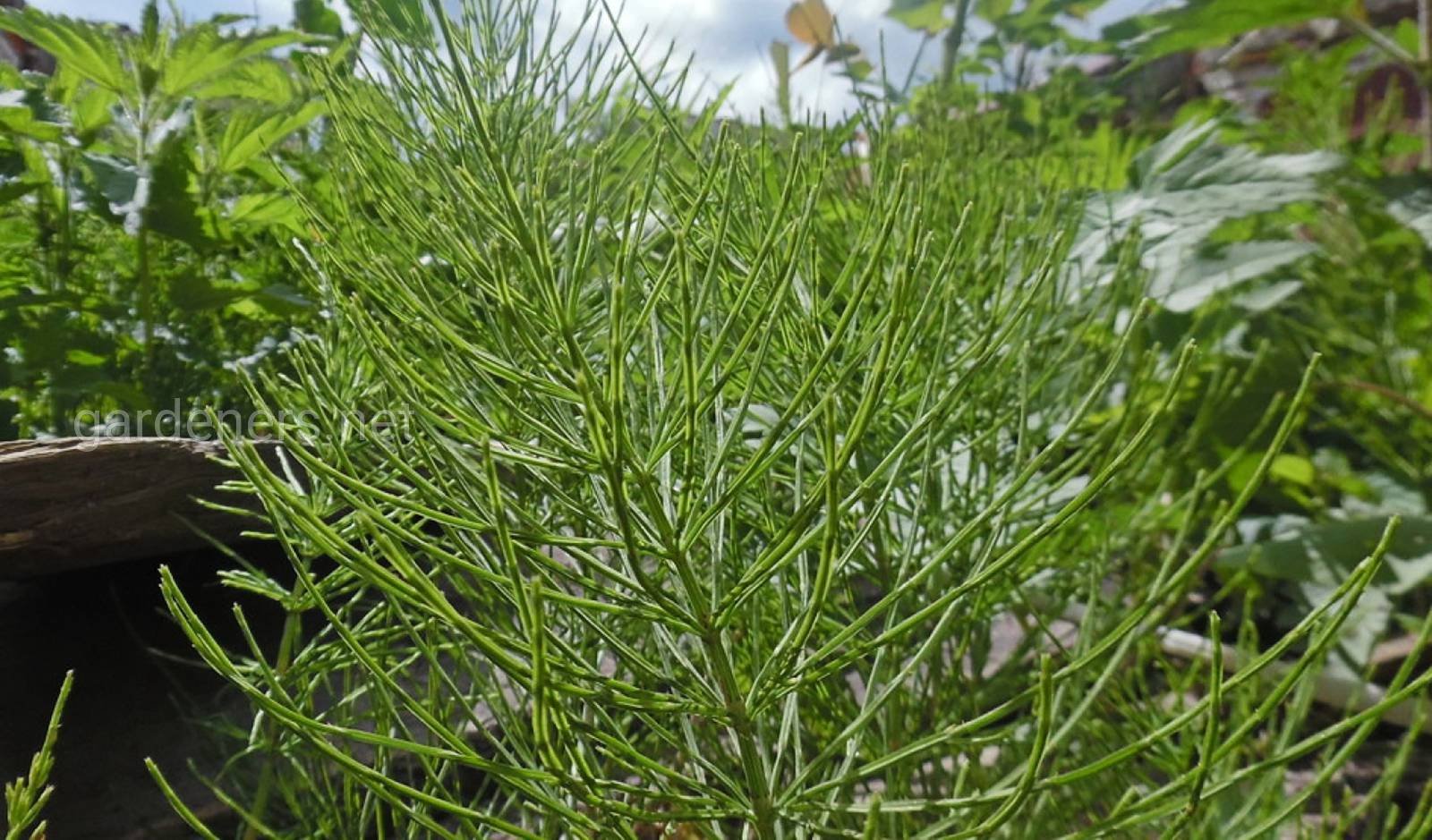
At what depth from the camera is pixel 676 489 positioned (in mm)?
303

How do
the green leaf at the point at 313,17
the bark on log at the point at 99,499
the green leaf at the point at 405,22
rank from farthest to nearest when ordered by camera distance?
the green leaf at the point at 313,17, the bark on log at the point at 99,499, the green leaf at the point at 405,22

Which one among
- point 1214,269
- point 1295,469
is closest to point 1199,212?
point 1214,269

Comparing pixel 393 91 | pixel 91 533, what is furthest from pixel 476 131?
pixel 91 533

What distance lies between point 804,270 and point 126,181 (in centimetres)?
54

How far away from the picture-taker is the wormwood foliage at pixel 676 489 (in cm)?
21

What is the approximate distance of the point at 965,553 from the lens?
1.47ft

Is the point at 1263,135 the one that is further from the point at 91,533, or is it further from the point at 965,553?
the point at 91,533

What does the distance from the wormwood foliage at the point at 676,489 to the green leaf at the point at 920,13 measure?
929 mm

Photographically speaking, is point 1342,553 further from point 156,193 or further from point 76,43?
point 76,43

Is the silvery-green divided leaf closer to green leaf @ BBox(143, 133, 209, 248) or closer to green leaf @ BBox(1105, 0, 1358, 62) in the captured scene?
green leaf @ BBox(1105, 0, 1358, 62)

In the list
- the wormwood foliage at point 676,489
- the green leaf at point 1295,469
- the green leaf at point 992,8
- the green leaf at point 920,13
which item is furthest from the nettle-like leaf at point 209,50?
the green leaf at point 992,8

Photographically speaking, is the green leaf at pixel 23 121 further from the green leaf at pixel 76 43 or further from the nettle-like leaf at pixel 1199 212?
the nettle-like leaf at pixel 1199 212

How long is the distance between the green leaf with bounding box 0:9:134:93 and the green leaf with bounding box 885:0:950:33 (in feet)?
3.55

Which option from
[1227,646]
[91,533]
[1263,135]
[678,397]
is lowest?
[1227,646]
